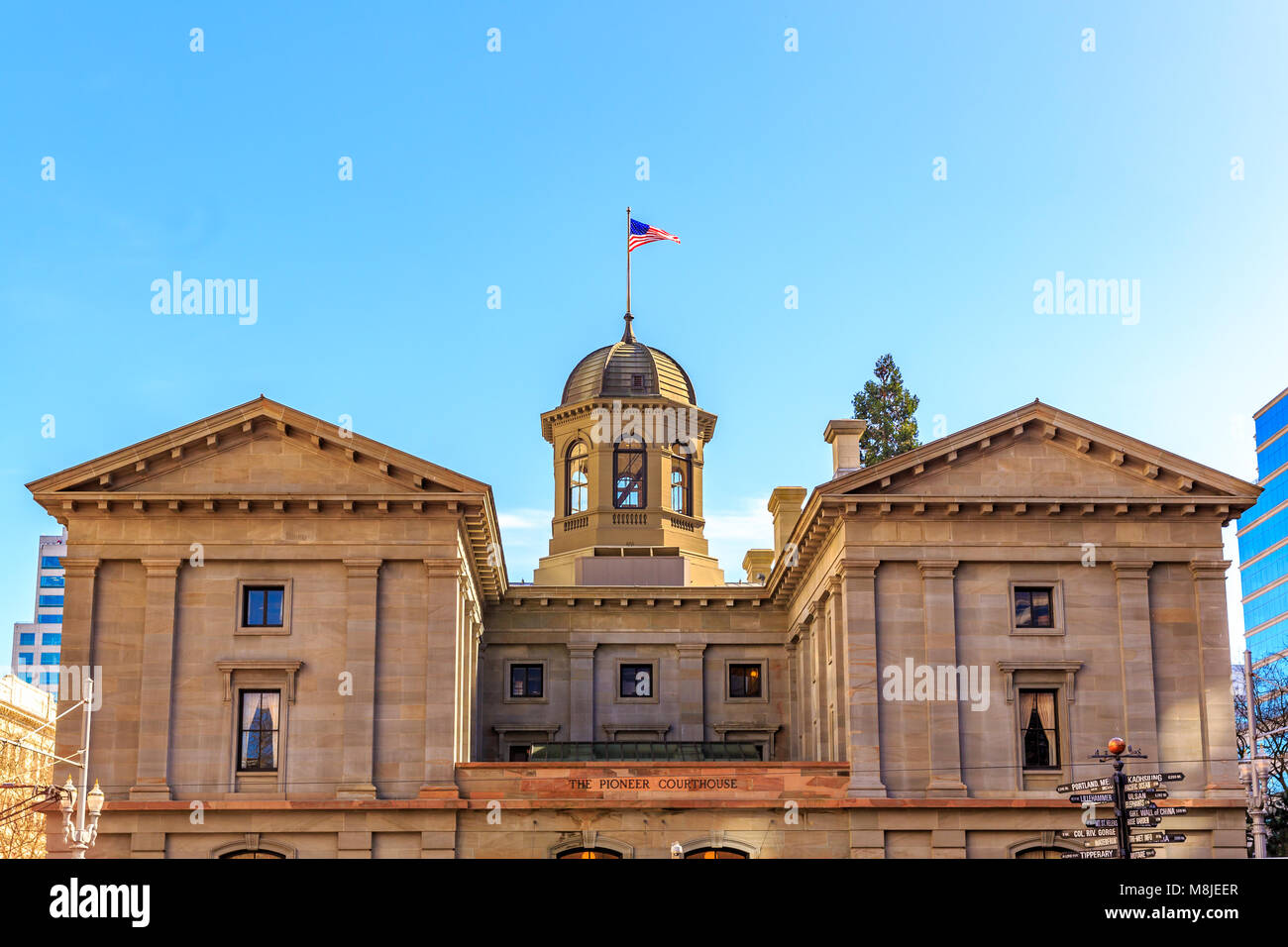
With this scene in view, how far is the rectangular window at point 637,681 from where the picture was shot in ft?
184

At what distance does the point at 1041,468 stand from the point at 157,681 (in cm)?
2609

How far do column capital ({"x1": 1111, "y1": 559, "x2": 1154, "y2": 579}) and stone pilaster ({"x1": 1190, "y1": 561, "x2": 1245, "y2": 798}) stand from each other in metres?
1.37

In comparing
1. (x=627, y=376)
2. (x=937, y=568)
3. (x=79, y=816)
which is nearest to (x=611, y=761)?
(x=937, y=568)

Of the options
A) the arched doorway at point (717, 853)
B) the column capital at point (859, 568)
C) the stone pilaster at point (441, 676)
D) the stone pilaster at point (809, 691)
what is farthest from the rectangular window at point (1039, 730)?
the stone pilaster at point (441, 676)

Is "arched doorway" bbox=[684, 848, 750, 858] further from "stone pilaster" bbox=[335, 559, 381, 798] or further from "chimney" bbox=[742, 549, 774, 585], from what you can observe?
"chimney" bbox=[742, 549, 774, 585]

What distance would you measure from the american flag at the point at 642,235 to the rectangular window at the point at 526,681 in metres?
18.0

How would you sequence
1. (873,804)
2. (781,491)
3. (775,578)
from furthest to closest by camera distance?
(781,491) → (775,578) → (873,804)

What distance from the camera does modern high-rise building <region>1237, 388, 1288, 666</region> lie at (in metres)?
119

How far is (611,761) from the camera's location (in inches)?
1686
